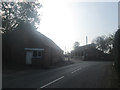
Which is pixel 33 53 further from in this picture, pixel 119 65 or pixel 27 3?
pixel 119 65

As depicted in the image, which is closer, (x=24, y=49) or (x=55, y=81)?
(x=55, y=81)

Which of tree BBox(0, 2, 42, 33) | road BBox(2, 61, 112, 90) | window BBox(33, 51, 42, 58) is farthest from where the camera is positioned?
tree BBox(0, 2, 42, 33)

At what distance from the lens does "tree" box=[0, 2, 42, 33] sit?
33125 millimetres

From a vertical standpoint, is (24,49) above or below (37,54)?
above

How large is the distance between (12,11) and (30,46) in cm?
886

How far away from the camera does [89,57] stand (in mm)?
68812

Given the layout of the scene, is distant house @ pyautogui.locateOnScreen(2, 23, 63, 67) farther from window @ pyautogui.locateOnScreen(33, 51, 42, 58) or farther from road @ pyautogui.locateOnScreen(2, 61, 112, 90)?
road @ pyautogui.locateOnScreen(2, 61, 112, 90)

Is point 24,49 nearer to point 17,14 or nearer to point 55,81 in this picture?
point 17,14

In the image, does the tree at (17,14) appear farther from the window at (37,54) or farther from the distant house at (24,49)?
the window at (37,54)

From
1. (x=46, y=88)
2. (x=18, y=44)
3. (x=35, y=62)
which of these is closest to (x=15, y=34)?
(x=18, y=44)

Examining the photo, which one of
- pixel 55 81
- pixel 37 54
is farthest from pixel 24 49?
pixel 55 81

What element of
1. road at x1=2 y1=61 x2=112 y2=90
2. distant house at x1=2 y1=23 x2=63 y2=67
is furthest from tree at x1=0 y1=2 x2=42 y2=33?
road at x1=2 y1=61 x2=112 y2=90

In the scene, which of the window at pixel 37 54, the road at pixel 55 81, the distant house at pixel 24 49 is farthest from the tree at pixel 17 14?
the road at pixel 55 81

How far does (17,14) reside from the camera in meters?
34.9
